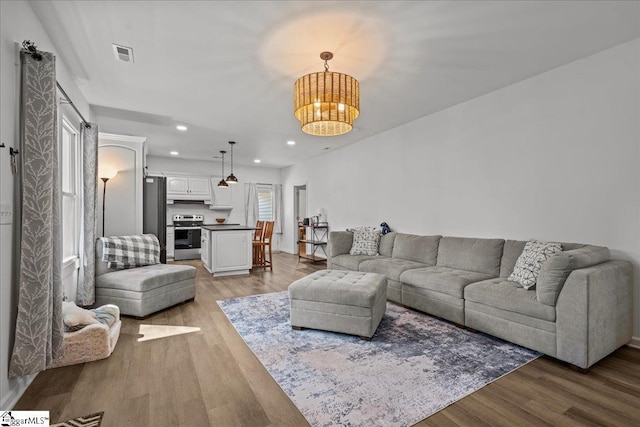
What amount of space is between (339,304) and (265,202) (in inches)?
270

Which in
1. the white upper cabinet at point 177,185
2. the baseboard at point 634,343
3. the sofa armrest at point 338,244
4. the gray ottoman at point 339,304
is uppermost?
the white upper cabinet at point 177,185

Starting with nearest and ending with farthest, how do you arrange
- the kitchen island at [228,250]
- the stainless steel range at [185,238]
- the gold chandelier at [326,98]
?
the gold chandelier at [326,98] < the kitchen island at [228,250] < the stainless steel range at [185,238]

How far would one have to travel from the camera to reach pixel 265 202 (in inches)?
371

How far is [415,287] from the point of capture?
359cm

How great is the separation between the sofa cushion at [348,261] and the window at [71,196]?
3.39 m

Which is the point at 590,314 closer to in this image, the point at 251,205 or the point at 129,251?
the point at 129,251

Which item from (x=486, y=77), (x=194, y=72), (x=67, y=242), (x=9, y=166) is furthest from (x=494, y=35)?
(x=67, y=242)

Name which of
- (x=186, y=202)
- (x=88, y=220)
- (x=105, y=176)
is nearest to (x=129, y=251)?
(x=88, y=220)

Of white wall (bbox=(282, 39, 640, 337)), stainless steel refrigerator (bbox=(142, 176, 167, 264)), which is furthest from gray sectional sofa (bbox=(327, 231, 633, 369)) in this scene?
stainless steel refrigerator (bbox=(142, 176, 167, 264))

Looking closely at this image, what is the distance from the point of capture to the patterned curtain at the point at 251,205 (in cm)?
880

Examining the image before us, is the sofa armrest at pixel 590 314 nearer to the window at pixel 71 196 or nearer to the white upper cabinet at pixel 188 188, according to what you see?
the window at pixel 71 196

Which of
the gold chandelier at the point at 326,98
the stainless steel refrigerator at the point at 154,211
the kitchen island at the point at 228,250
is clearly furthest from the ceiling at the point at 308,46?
the kitchen island at the point at 228,250

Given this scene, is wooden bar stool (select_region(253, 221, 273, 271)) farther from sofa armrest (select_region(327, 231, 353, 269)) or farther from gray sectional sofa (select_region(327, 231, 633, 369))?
gray sectional sofa (select_region(327, 231, 633, 369))

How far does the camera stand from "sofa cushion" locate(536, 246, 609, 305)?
2.38 meters
